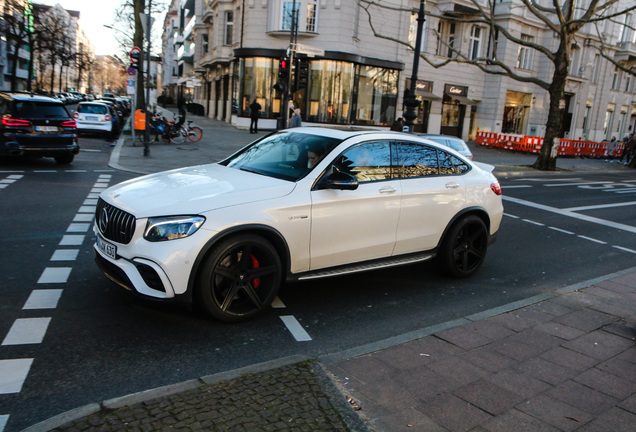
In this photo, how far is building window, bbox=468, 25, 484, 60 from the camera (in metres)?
35.2

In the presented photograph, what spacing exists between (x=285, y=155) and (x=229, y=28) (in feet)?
115

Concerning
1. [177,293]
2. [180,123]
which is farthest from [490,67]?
[177,293]

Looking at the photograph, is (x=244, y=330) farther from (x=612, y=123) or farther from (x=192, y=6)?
(x=192, y=6)

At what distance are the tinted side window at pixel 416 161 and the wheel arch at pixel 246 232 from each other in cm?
163

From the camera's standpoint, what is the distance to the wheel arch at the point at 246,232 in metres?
4.12

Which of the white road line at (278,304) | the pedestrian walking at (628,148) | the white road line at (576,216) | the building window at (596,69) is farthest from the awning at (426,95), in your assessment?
the white road line at (278,304)

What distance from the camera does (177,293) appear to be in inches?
161

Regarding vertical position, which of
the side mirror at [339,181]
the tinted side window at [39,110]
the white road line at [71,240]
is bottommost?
the white road line at [71,240]

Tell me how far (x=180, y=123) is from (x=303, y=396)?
21495 mm

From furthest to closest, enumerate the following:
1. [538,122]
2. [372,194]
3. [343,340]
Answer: [538,122] → [372,194] → [343,340]

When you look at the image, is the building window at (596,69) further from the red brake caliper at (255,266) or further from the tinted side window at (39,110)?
the red brake caliper at (255,266)

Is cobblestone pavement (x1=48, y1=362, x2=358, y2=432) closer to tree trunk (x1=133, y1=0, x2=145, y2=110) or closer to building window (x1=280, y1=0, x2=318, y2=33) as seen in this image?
tree trunk (x1=133, y1=0, x2=145, y2=110)

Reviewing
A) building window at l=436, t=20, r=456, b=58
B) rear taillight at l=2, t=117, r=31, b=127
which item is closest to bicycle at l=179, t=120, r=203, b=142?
rear taillight at l=2, t=117, r=31, b=127

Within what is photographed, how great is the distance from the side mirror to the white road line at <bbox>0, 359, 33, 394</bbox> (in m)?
2.68
